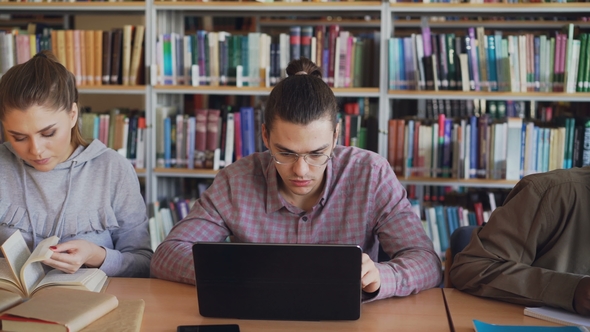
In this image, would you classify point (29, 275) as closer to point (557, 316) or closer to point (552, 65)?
point (557, 316)

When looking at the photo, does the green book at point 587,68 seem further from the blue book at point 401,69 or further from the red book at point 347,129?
the red book at point 347,129

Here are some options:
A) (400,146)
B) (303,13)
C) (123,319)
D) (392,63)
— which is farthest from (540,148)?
(123,319)

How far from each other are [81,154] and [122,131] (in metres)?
1.34

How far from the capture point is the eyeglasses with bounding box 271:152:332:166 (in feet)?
5.71

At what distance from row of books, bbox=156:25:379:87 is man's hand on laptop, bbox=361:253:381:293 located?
185cm

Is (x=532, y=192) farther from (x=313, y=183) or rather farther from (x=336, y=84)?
(x=336, y=84)

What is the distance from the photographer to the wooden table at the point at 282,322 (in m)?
1.49

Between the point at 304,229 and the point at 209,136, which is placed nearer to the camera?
the point at 304,229

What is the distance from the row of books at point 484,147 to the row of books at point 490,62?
163 millimetres

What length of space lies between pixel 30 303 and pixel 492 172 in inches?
92.7

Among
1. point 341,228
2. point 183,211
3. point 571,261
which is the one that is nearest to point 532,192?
point 571,261

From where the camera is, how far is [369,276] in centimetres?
157

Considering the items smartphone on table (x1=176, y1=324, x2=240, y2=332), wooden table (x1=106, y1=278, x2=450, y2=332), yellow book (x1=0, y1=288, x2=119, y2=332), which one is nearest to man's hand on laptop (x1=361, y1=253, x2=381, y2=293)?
wooden table (x1=106, y1=278, x2=450, y2=332)

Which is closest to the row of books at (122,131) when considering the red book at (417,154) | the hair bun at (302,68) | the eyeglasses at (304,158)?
the red book at (417,154)
